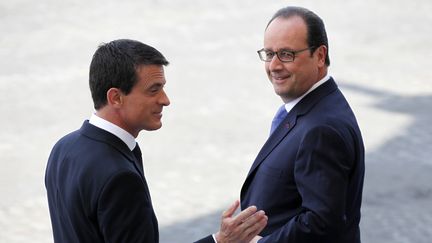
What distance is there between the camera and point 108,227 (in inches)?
125

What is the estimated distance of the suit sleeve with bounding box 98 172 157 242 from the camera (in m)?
3.15

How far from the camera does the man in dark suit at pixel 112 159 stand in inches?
125

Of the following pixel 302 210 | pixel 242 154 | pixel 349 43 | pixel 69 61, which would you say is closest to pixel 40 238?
pixel 242 154

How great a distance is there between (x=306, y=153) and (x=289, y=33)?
0.57 metres

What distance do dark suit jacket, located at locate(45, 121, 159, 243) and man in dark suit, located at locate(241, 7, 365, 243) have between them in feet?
2.32

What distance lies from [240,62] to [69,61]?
2436 mm

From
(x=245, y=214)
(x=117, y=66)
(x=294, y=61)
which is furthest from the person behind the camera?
(x=294, y=61)

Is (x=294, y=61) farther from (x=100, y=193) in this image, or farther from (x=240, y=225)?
(x=100, y=193)

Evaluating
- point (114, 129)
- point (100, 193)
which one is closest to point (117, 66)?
point (114, 129)

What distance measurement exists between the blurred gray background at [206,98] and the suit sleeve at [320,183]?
365 centimetres

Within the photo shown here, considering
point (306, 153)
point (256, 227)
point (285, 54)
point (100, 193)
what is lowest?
point (256, 227)

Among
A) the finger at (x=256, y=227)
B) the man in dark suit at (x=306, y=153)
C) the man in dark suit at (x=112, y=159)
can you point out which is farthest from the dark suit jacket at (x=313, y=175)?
the man in dark suit at (x=112, y=159)

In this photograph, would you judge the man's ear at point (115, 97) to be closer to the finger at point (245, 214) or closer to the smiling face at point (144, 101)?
the smiling face at point (144, 101)

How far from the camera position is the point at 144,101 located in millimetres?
3377
